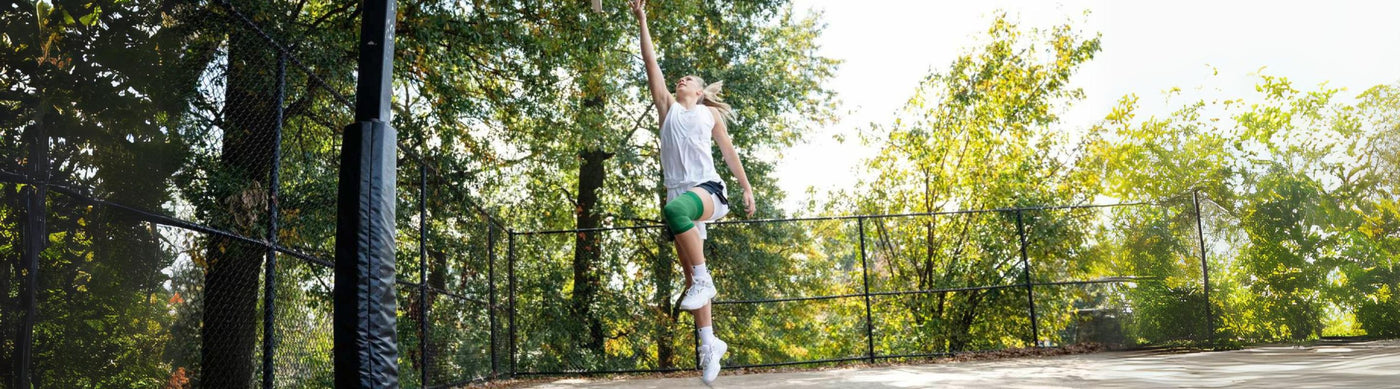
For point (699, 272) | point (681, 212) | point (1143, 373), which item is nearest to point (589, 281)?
point (1143, 373)

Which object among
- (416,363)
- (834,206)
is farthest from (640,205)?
(416,363)

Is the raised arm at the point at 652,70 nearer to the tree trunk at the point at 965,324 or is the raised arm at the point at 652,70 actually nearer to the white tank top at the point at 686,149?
the white tank top at the point at 686,149

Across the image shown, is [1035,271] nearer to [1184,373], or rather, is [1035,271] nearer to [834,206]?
[834,206]

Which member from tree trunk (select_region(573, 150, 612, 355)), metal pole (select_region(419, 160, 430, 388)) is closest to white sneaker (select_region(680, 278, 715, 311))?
metal pole (select_region(419, 160, 430, 388))

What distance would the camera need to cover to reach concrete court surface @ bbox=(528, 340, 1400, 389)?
351cm

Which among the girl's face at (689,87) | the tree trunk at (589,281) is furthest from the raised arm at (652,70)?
the tree trunk at (589,281)

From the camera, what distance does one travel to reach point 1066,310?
10281 mm

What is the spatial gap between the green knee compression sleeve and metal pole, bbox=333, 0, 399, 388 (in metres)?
1.11

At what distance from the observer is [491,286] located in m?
7.38

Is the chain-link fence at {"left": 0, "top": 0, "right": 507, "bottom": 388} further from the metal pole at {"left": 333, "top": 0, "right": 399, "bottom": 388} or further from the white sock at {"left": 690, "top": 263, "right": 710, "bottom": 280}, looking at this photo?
the white sock at {"left": 690, "top": 263, "right": 710, "bottom": 280}

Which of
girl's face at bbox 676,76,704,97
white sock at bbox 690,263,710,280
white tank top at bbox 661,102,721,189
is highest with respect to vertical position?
girl's face at bbox 676,76,704,97

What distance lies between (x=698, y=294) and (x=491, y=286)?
4.47m

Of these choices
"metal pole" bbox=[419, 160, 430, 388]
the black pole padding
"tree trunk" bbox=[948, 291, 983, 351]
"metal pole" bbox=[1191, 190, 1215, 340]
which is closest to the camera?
the black pole padding

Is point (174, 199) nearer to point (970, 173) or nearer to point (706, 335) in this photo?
point (706, 335)
